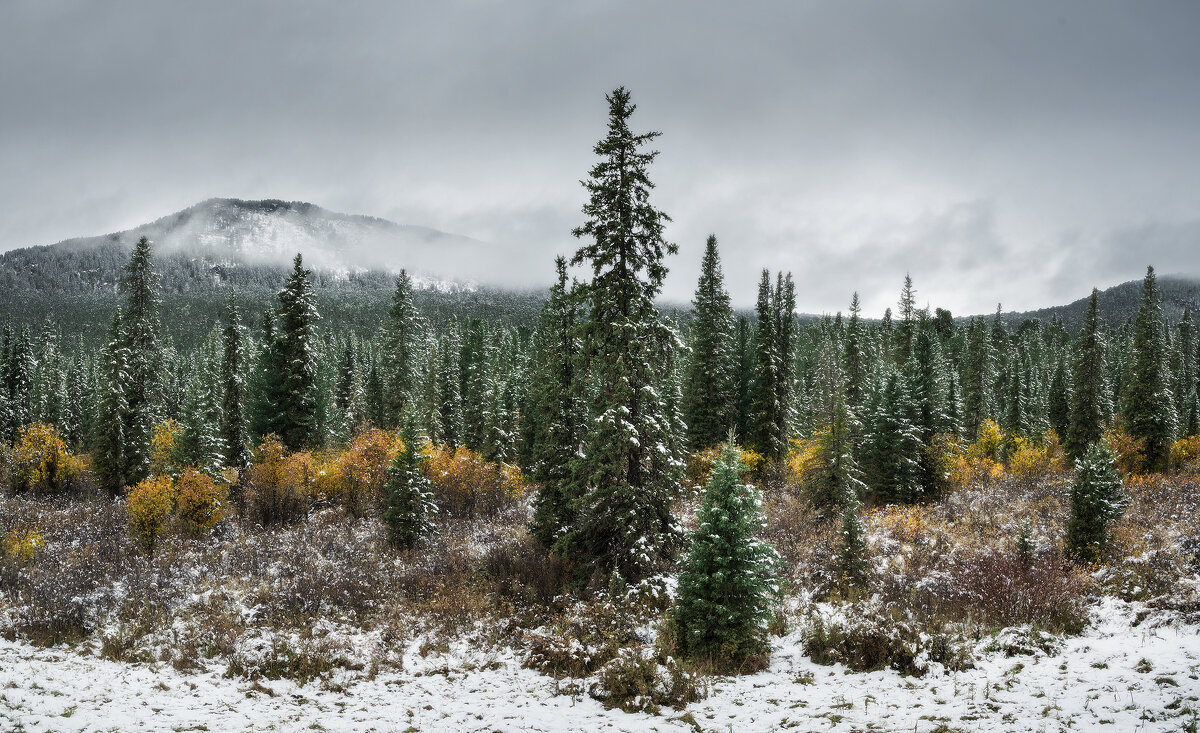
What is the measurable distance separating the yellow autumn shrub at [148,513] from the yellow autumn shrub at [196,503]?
1.41m

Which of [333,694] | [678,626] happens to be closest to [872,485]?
[678,626]

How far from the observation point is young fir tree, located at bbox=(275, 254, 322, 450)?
105 feet

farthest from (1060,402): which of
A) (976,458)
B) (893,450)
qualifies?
(893,450)

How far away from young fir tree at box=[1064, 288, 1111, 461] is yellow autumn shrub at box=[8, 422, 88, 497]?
6737 centimetres

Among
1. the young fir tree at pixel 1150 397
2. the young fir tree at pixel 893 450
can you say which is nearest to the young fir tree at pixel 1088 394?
the young fir tree at pixel 1150 397

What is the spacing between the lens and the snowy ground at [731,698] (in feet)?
22.4

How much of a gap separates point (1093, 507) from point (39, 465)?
48.9 metres

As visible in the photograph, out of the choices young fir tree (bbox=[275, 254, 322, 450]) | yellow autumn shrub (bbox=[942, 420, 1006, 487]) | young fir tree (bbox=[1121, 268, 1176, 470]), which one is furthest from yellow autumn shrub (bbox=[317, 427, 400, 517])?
young fir tree (bbox=[1121, 268, 1176, 470])

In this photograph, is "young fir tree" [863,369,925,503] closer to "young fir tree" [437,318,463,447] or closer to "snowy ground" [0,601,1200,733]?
"snowy ground" [0,601,1200,733]

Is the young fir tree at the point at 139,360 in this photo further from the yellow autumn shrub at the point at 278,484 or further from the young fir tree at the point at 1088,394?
the young fir tree at the point at 1088,394

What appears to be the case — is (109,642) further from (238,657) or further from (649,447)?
(649,447)

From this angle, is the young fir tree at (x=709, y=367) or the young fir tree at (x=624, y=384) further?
the young fir tree at (x=709, y=367)

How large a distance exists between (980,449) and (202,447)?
5730 centimetres

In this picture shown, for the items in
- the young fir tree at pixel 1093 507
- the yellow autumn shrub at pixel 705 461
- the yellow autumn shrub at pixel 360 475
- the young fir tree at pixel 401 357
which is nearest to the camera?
the young fir tree at pixel 1093 507
